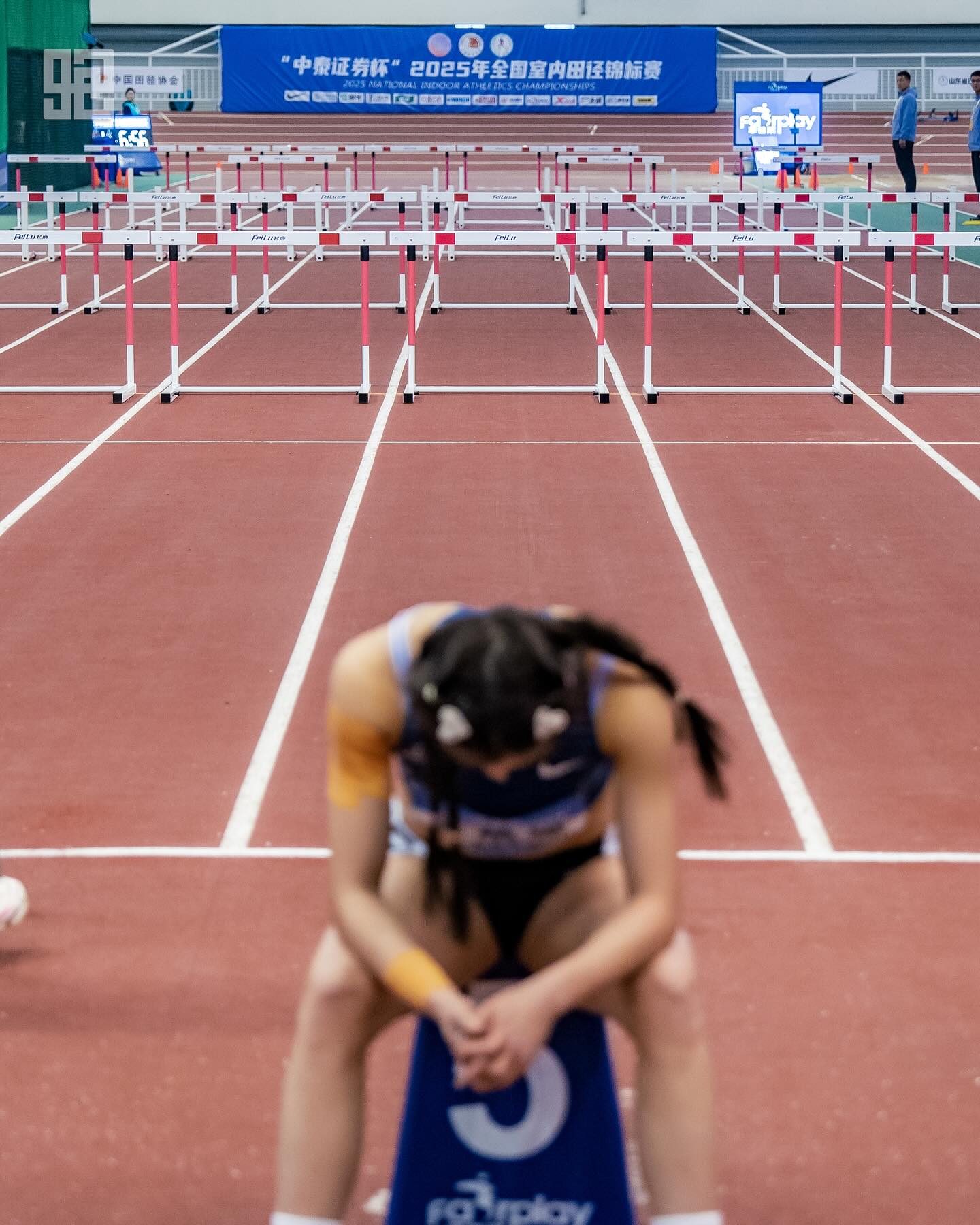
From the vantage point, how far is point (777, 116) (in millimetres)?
29156

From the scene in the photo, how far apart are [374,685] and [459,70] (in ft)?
153

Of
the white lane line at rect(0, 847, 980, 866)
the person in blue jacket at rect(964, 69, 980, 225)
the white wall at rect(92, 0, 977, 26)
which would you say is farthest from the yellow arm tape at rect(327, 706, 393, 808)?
the white wall at rect(92, 0, 977, 26)

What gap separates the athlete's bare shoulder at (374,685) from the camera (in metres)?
2.97

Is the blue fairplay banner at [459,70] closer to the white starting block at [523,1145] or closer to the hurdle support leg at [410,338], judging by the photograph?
the hurdle support leg at [410,338]

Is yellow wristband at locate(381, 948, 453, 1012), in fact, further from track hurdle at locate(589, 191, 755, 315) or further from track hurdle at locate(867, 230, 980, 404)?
track hurdle at locate(589, 191, 755, 315)

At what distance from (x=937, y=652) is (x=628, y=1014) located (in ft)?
14.5

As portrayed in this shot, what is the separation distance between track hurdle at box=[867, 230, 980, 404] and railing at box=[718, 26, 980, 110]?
109 feet

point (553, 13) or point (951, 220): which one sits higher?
point (553, 13)

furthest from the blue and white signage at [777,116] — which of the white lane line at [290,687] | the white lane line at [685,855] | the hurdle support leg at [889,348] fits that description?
the white lane line at [685,855]

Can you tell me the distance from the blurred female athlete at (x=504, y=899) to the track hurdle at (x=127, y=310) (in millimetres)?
10284

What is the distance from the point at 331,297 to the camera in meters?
19.4

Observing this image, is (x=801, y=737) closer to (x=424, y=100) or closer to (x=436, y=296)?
(x=436, y=296)

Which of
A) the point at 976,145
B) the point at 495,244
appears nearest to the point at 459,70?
the point at 976,145

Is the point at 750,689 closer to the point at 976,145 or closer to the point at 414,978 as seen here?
the point at 414,978
